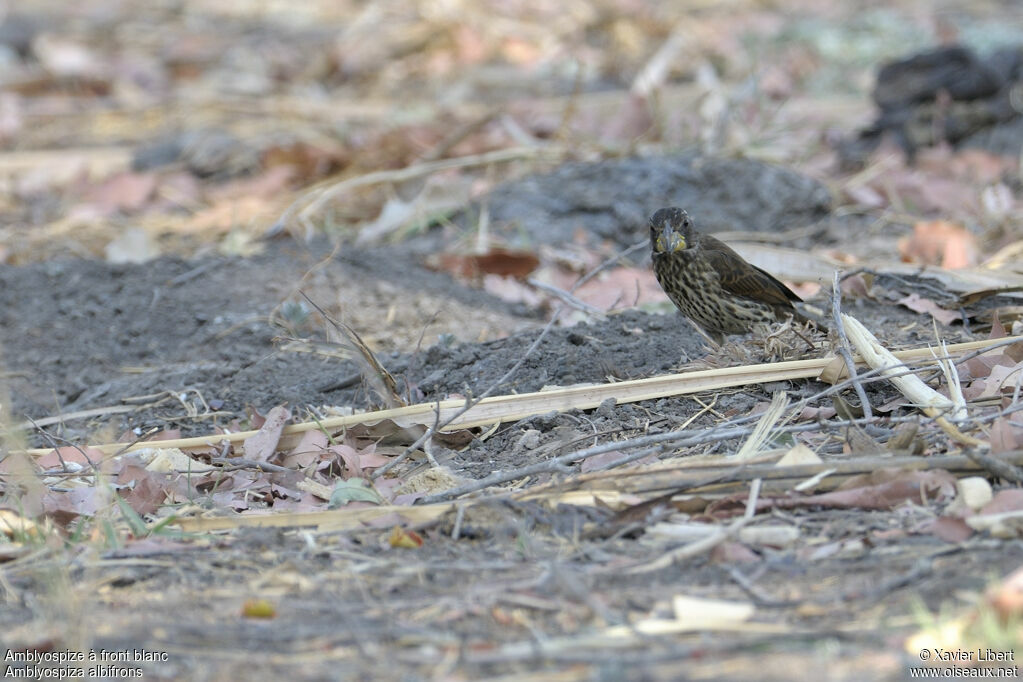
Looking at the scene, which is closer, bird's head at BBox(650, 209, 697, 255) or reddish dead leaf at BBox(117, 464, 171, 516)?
reddish dead leaf at BBox(117, 464, 171, 516)

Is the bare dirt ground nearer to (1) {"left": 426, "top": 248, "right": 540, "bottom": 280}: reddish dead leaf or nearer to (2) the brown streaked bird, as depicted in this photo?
(1) {"left": 426, "top": 248, "right": 540, "bottom": 280}: reddish dead leaf

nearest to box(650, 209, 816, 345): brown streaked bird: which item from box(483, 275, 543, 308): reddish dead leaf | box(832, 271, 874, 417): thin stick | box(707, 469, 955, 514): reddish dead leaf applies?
box(832, 271, 874, 417): thin stick

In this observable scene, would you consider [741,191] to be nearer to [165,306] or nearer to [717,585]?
[165,306]

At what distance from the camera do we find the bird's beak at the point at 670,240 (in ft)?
15.3

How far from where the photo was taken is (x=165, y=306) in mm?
5480

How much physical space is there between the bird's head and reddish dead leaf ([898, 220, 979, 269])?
51.6 inches

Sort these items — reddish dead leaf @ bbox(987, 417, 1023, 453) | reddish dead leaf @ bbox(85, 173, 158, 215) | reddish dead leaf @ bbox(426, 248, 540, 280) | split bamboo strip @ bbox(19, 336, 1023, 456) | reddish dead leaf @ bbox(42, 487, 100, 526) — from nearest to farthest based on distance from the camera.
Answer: reddish dead leaf @ bbox(987, 417, 1023, 453)
reddish dead leaf @ bbox(42, 487, 100, 526)
split bamboo strip @ bbox(19, 336, 1023, 456)
reddish dead leaf @ bbox(426, 248, 540, 280)
reddish dead leaf @ bbox(85, 173, 158, 215)

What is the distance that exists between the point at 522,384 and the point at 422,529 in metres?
1.21

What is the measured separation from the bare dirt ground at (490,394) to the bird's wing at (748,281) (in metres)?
0.25

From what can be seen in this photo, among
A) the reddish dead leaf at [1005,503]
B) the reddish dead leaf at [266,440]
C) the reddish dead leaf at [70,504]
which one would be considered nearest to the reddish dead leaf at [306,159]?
the reddish dead leaf at [266,440]

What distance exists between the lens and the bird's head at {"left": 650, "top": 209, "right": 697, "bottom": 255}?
183 inches

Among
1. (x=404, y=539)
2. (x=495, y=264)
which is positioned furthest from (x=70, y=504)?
(x=495, y=264)

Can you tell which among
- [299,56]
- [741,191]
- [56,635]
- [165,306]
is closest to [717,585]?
[56,635]

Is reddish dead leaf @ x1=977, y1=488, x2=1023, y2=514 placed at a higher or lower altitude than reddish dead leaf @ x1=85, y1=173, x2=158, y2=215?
higher
